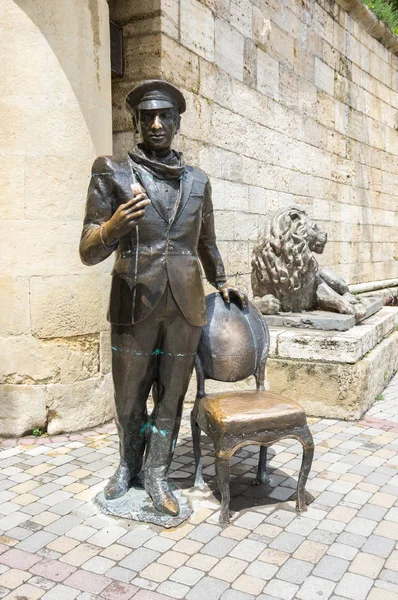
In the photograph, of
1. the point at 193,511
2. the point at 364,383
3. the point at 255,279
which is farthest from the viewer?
the point at 255,279

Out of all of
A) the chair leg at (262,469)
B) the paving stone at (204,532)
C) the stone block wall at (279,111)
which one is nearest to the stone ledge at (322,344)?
the stone block wall at (279,111)

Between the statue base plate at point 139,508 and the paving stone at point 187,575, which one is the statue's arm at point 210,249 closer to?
the statue base plate at point 139,508

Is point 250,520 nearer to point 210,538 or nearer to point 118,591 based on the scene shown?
point 210,538

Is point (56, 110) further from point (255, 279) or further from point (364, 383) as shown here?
point (364, 383)

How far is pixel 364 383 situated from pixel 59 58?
347 cm

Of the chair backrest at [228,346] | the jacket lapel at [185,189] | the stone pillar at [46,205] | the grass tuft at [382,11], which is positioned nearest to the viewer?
the jacket lapel at [185,189]

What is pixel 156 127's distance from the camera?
9.29 feet

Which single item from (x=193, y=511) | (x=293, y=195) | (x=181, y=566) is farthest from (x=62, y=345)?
(x=293, y=195)

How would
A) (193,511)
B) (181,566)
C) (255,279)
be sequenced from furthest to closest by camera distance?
(255,279), (193,511), (181,566)

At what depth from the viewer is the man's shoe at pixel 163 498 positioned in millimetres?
3010

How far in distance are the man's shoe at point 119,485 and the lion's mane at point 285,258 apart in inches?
97.1

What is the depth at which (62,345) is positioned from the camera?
450 cm

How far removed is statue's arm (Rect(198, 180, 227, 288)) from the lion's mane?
166 cm

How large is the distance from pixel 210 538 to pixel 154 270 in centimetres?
131
